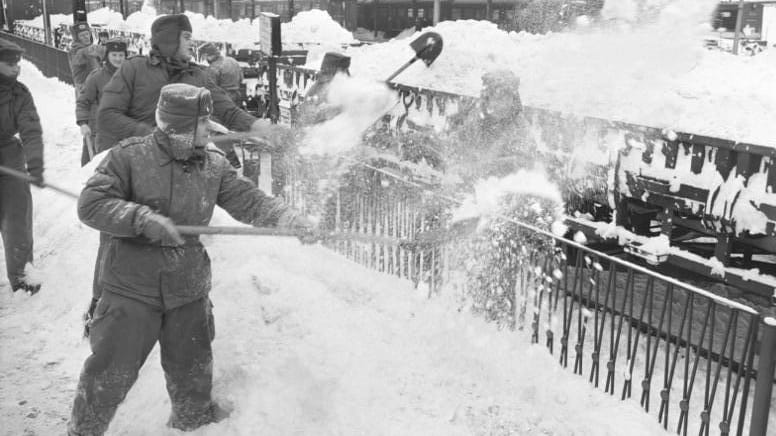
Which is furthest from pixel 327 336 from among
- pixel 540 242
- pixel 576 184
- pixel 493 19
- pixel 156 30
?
pixel 493 19

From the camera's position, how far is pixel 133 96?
16.5ft

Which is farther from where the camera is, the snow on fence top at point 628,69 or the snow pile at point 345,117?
the snow pile at point 345,117

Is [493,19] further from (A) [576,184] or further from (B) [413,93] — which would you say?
(A) [576,184]

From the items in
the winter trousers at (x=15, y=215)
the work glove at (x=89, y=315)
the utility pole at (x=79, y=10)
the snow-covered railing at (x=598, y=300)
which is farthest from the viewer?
the utility pole at (x=79, y=10)

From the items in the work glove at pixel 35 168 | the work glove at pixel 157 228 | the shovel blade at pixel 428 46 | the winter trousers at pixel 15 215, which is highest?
the shovel blade at pixel 428 46

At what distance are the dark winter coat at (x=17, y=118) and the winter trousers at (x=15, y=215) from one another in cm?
11

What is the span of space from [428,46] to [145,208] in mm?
7191

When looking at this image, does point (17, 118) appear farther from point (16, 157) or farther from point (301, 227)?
point (301, 227)

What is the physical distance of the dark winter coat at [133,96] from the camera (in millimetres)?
4957

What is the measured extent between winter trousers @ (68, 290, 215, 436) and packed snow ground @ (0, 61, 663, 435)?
1.44 feet

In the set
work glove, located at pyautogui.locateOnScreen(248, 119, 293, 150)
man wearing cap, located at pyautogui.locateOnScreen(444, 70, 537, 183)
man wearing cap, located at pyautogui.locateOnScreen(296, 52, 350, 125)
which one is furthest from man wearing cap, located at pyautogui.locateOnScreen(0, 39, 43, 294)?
man wearing cap, located at pyautogui.locateOnScreen(444, 70, 537, 183)

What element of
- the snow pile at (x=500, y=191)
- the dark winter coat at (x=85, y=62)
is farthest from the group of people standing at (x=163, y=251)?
the dark winter coat at (x=85, y=62)

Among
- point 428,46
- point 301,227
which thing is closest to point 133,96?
point 301,227

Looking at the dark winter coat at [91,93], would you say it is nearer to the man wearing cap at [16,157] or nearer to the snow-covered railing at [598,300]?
the man wearing cap at [16,157]
